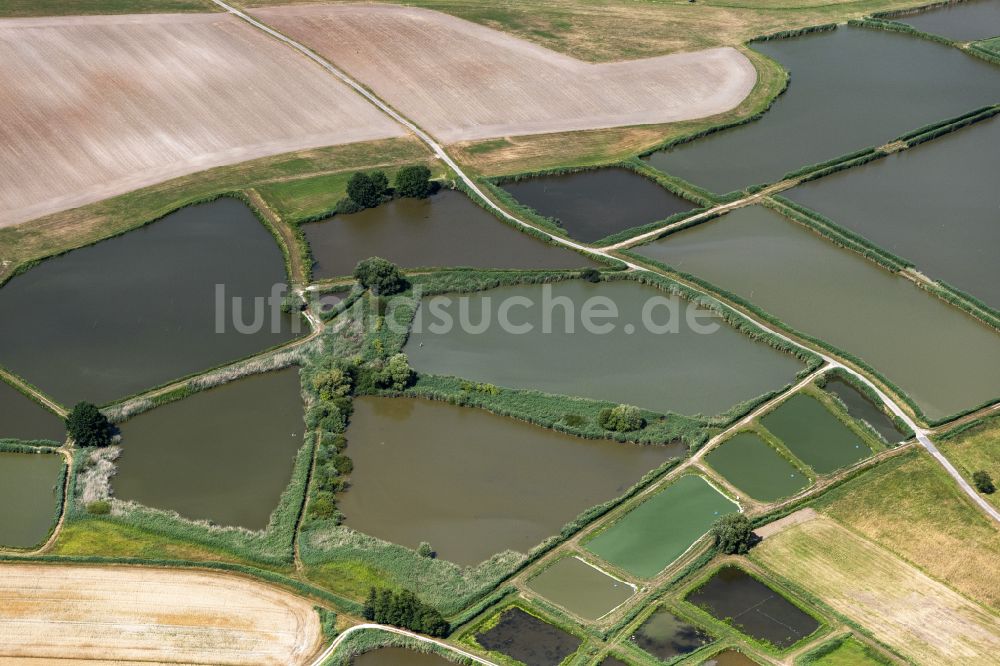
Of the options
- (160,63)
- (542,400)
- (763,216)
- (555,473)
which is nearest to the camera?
(555,473)

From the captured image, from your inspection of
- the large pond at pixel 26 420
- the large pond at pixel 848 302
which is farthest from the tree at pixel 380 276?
the large pond at pixel 26 420

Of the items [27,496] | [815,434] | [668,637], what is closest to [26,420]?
[27,496]

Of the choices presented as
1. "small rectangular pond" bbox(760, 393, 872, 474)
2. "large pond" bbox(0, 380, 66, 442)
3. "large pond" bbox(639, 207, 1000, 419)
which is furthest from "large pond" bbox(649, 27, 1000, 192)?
"large pond" bbox(0, 380, 66, 442)

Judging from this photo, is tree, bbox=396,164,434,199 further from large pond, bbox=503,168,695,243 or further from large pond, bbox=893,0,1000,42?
large pond, bbox=893,0,1000,42

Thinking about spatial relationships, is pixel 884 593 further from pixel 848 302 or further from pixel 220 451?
pixel 220 451

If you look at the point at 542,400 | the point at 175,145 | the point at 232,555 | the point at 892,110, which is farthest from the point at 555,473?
the point at 892,110

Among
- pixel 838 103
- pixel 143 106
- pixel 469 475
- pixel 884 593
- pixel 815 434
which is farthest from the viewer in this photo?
pixel 838 103

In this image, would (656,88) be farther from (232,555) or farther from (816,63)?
(232,555)
